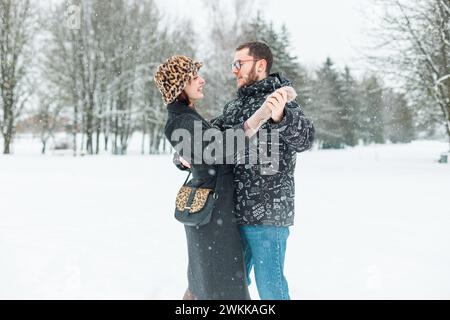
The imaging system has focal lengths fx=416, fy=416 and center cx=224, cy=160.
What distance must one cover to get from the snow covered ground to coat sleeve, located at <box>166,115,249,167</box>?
5.97 feet

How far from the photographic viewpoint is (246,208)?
7.32 feet

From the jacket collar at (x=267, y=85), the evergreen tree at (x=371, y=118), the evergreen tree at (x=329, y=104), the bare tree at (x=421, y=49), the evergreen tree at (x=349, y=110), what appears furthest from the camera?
the evergreen tree at (x=371, y=118)

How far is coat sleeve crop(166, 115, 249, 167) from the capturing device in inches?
78.6

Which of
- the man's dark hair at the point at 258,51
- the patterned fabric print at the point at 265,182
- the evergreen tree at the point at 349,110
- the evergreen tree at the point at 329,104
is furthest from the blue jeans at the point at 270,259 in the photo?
the evergreen tree at the point at 349,110

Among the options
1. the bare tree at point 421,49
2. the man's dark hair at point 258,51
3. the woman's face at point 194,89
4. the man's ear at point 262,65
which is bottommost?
the woman's face at point 194,89

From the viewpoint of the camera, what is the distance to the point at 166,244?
16.7ft

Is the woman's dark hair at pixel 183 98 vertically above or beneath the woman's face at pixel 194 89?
beneath

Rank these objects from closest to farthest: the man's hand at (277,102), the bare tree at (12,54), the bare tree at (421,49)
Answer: the man's hand at (277,102) < the bare tree at (421,49) < the bare tree at (12,54)

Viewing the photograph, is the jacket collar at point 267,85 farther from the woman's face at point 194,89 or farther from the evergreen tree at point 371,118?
the evergreen tree at point 371,118

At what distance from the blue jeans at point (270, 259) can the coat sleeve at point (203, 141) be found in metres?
0.44

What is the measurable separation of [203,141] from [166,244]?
334cm

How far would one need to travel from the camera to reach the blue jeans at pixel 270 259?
219 cm

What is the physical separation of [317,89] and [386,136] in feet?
123

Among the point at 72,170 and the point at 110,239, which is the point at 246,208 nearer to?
the point at 110,239
